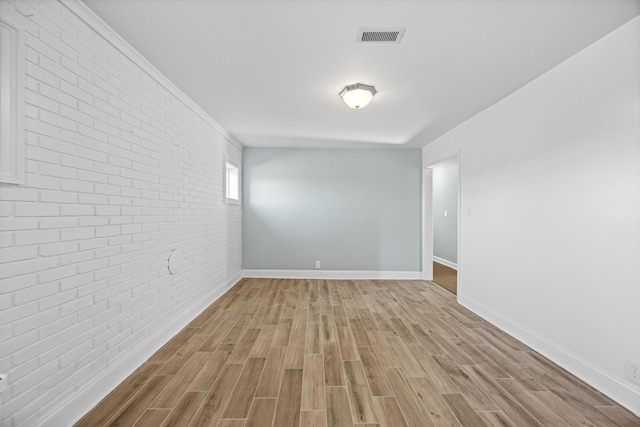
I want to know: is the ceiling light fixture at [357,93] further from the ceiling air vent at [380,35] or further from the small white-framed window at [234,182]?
the small white-framed window at [234,182]

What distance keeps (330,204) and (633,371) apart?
404 centimetres

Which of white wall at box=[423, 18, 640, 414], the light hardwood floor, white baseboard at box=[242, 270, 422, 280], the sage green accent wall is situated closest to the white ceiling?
white wall at box=[423, 18, 640, 414]

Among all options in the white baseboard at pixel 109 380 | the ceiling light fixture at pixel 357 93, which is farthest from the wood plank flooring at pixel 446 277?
the white baseboard at pixel 109 380

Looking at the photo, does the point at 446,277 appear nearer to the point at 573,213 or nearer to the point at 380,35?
the point at 573,213

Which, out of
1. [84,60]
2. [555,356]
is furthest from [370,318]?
[84,60]

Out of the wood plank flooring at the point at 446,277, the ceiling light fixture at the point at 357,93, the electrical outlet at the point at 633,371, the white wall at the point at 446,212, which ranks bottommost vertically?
the wood plank flooring at the point at 446,277

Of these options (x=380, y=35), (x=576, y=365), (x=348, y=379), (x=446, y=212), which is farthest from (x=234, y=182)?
(x=446, y=212)

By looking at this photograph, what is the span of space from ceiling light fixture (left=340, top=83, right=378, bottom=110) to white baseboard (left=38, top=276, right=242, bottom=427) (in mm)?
2787

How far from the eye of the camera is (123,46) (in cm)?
196

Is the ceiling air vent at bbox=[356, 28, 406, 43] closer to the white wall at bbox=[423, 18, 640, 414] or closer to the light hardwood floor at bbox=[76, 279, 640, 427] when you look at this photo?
the white wall at bbox=[423, 18, 640, 414]

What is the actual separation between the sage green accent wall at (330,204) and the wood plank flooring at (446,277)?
0.68 meters

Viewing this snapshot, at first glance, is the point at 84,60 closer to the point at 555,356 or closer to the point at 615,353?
the point at 615,353

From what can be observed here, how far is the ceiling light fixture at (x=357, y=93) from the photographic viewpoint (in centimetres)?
256

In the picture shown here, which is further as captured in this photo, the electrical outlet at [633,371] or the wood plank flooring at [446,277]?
the wood plank flooring at [446,277]
